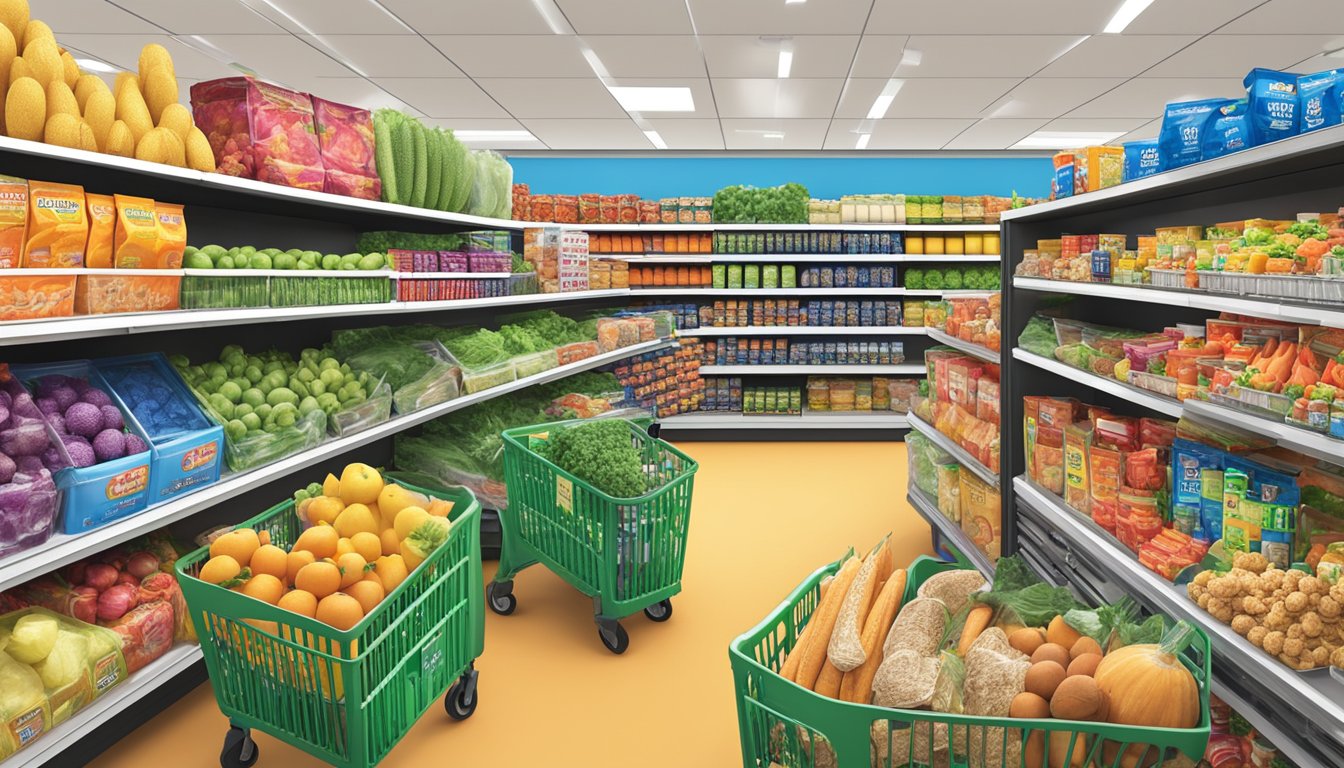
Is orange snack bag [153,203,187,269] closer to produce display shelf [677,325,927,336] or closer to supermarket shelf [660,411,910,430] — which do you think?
supermarket shelf [660,411,910,430]

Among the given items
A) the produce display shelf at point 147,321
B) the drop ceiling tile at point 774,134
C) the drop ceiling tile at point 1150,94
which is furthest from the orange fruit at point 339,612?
the drop ceiling tile at point 1150,94

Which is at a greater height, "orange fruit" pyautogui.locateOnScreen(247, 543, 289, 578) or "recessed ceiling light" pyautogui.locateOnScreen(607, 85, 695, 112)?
"recessed ceiling light" pyautogui.locateOnScreen(607, 85, 695, 112)

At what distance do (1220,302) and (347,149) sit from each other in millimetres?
3374

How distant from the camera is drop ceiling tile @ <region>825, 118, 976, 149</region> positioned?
26.8 ft

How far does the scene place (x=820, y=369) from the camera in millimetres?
7672

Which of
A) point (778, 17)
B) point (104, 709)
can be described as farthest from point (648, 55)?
point (104, 709)

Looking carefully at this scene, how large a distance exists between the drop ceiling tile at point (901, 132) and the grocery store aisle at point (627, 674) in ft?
15.2

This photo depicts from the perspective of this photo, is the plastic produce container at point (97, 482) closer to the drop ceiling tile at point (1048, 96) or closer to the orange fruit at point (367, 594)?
the orange fruit at point (367, 594)

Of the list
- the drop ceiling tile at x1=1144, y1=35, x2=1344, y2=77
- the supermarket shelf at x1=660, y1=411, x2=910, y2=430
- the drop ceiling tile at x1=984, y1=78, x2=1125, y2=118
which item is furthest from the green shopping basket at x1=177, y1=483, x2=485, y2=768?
the drop ceiling tile at x1=984, y1=78, x2=1125, y2=118

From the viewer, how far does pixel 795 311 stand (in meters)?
7.71

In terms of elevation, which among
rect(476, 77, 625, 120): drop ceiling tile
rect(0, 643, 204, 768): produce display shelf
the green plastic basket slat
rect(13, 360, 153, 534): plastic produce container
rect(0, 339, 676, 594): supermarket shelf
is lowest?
rect(0, 643, 204, 768): produce display shelf

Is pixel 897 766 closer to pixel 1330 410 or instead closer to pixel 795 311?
pixel 1330 410

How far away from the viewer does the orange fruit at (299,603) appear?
2.10 metres

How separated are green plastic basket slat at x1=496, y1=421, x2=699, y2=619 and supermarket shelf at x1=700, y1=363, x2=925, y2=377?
4210mm
